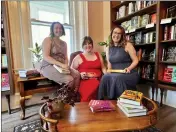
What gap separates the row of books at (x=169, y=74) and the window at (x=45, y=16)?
187 centimetres

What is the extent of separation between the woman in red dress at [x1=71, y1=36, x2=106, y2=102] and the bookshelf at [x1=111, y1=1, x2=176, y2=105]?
79cm

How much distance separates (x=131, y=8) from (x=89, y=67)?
4.36ft

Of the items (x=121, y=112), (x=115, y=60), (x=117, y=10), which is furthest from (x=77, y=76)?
(x=117, y=10)

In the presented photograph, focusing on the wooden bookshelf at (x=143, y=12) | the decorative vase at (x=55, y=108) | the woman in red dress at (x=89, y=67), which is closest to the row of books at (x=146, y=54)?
the wooden bookshelf at (x=143, y=12)

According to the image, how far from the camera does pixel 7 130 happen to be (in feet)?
5.43

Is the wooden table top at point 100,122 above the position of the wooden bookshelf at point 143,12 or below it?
below

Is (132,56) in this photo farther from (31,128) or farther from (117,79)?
(31,128)

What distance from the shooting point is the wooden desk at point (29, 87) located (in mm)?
1877

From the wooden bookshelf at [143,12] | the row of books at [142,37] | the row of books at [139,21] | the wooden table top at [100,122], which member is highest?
the wooden bookshelf at [143,12]

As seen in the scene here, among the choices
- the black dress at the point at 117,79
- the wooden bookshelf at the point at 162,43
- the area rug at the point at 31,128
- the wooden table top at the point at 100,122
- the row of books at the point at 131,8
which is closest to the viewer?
the wooden table top at the point at 100,122

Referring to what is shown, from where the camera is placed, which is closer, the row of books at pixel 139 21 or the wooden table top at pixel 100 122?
the wooden table top at pixel 100 122

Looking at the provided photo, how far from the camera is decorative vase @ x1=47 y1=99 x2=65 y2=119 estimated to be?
3.57 ft

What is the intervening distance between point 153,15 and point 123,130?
1963 millimetres

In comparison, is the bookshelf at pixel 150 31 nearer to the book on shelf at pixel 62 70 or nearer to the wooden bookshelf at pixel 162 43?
the wooden bookshelf at pixel 162 43
